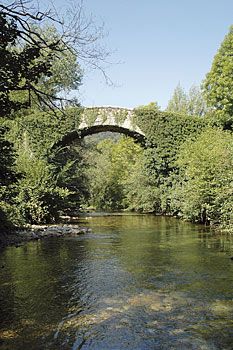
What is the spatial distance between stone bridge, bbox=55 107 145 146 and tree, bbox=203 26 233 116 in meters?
6.42

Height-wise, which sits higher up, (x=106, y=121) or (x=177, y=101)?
(x=177, y=101)

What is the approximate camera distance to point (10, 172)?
6109mm

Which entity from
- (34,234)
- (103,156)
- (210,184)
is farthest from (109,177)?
(34,234)

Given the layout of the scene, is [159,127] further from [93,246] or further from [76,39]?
[76,39]

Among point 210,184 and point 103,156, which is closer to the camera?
point 210,184

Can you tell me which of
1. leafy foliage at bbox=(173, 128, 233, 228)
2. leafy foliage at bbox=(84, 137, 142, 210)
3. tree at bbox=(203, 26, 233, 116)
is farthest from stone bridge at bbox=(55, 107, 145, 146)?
leafy foliage at bbox=(84, 137, 142, 210)

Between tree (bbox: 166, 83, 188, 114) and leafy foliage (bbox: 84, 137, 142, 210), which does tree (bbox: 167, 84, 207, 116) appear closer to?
tree (bbox: 166, 83, 188, 114)

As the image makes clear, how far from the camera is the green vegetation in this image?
6.60 metres

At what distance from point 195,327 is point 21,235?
8.73 meters

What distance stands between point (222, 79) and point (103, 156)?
1629 cm

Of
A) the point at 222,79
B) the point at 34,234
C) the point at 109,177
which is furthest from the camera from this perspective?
the point at 109,177

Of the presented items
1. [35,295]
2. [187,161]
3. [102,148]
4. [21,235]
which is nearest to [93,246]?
[21,235]

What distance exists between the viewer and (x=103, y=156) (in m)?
40.3

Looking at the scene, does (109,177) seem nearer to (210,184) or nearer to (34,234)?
(210,184)
